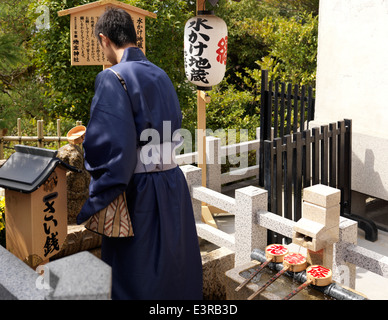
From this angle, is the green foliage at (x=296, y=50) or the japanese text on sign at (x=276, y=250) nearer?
the japanese text on sign at (x=276, y=250)

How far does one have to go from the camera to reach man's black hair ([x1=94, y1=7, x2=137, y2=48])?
293cm

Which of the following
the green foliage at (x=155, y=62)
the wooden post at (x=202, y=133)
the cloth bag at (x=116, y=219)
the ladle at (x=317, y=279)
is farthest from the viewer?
the green foliage at (x=155, y=62)

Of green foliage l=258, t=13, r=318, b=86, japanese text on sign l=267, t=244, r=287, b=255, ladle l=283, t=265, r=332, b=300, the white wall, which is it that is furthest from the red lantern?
green foliage l=258, t=13, r=318, b=86

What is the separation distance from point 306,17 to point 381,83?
638cm

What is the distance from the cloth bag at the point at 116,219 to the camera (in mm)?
2877

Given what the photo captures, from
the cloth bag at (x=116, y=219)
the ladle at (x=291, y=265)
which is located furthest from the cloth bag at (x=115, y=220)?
the ladle at (x=291, y=265)

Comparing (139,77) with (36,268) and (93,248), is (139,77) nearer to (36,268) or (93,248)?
(36,268)

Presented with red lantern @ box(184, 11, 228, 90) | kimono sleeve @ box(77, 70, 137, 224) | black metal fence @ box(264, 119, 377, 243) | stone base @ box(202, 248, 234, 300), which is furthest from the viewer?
red lantern @ box(184, 11, 228, 90)

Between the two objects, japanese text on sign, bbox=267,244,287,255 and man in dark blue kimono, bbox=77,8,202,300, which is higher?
man in dark blue kimono, bbox=77,8,202,300

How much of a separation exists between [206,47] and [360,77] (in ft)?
6.81

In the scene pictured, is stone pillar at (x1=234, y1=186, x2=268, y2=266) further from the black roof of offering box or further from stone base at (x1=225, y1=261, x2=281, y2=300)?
the black roof of offering box

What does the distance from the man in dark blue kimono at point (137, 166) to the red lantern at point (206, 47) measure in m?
3.02

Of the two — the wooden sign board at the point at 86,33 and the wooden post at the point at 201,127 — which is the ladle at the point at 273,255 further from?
the wooden sign board at the point at 86,33
